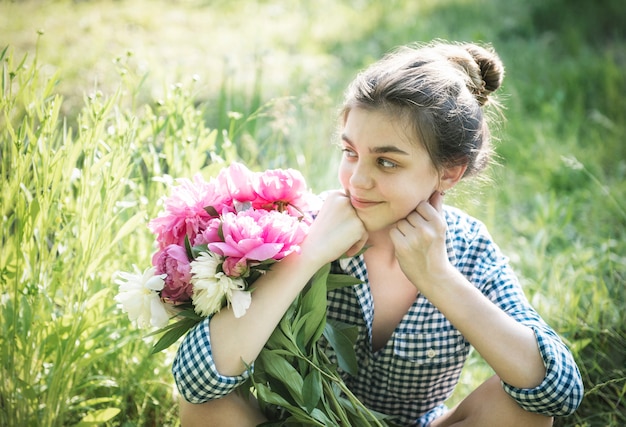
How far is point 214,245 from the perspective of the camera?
136cm

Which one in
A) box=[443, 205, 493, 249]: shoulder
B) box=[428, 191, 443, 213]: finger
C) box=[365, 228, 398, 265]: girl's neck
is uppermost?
box=[428, 191, 443, 213]: finger

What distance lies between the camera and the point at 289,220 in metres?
1.45

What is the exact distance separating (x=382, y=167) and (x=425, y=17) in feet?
14.2

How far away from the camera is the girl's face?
160 centimetres

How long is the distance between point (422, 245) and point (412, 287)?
10.6 inches

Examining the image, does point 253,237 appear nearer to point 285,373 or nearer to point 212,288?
point 212,288

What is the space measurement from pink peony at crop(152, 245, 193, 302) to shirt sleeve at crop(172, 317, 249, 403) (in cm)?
10

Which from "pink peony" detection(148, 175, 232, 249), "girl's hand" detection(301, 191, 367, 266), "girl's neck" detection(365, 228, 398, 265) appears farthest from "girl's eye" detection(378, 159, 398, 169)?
"pink peony" detection(148, 175, 232, 249)

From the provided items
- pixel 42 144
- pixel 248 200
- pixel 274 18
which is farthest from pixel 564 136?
pixel 42 144

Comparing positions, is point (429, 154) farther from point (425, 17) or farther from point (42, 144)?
point (425, 17)

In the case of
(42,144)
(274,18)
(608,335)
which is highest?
(42,144)

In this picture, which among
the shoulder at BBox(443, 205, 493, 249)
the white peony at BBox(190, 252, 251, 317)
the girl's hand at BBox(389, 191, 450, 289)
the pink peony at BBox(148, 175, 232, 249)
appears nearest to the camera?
the white peony at BBox(190, 252, 251, 317)

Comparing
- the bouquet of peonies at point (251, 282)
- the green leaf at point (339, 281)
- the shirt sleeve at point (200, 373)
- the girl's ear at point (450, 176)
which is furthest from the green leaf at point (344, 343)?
the girl's ear at point (450, 176)

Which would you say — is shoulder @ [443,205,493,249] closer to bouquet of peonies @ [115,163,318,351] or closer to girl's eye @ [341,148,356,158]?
girl's eye @ [341,148,356,158]
